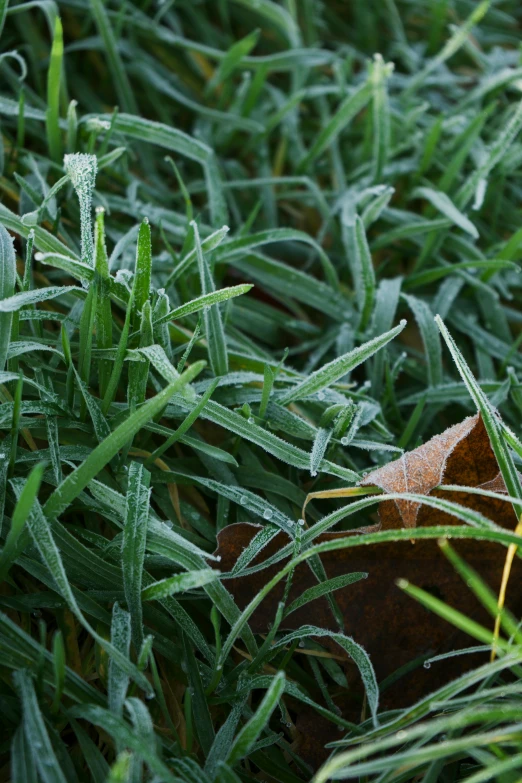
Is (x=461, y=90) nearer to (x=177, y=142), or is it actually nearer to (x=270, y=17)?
(x=270, y=17)

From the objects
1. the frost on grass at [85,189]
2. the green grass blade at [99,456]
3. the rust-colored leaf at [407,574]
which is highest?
the frost on grass at [85,189]

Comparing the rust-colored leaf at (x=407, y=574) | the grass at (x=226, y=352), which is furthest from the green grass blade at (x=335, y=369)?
the rust-colored leaf at (x=407, y=574)

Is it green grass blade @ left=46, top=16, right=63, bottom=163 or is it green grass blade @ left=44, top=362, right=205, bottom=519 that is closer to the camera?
green grass blade @ left=44, top=362, right=205, bottom=519

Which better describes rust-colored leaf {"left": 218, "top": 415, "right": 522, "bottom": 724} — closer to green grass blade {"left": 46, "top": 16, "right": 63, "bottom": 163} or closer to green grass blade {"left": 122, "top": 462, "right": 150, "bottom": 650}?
green grass blade {"left": 122, "top": 462, "right": 150, "bottom": 650}

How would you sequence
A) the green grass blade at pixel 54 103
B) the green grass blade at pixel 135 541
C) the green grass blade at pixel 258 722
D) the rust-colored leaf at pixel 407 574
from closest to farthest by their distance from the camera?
the green grass blade at pixel 258 722 < the green grass blade at pixel 135 541 < the rust-colored leaf at pixel 407 574 < the green grass blade at pixel 54 103

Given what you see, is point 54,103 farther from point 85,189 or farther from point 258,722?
point 258,722

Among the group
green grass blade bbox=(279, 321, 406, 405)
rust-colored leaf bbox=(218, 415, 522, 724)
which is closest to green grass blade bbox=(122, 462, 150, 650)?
rust-colored leaf bbox=(218, 415, 522, 724)

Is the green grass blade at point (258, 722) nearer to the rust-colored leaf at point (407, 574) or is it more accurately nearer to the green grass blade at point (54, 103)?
the rust-colored leaf at point (407, 574)
